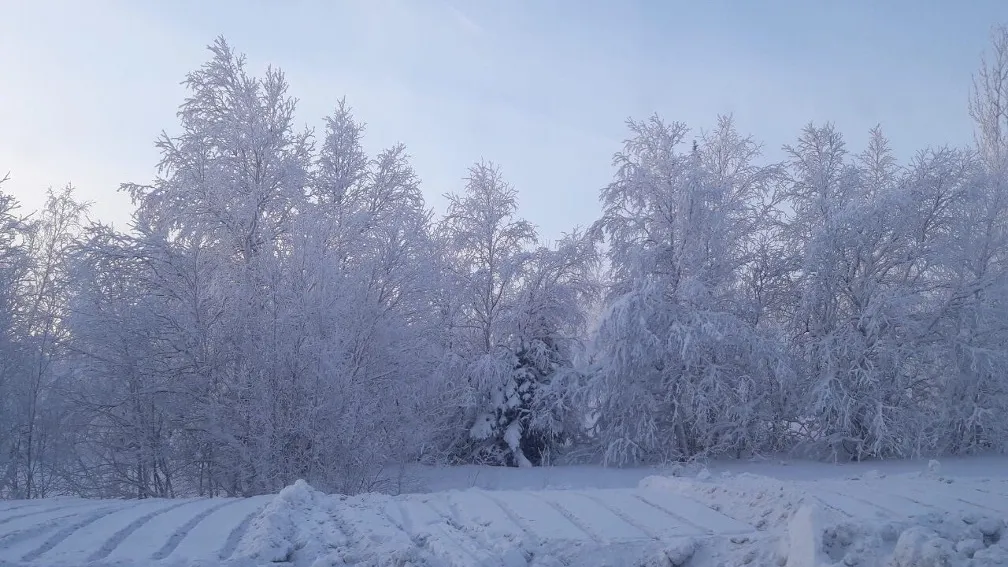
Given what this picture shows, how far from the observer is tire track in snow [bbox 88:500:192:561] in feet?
18.7

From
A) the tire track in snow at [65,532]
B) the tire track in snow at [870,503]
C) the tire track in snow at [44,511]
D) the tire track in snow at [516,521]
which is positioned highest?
the tire track in snow at [44,511]

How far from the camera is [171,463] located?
14.7 meters

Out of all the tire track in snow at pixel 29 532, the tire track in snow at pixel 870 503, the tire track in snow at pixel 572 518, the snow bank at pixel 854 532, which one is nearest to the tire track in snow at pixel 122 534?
the tire track in snow at pixel 29 532

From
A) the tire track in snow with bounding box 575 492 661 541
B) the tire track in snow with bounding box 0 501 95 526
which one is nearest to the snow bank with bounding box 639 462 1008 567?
the tire track in snow with bounding box 575 492 661 541

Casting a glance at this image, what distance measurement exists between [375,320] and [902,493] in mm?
9830

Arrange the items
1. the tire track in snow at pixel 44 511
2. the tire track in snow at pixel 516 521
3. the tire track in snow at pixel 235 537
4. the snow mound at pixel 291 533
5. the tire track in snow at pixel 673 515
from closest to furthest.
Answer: the snow mound at pixel 291 533 < the tire track in snow at pixel 235 537 < the tire track in snow at pixel 516 521 < the tire track in snow at pixel 673 515 < the tire track in snow at pixel 44 511

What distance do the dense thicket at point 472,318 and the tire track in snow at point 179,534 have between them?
15.1 feet

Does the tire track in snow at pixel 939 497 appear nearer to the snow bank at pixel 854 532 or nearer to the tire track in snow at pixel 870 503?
the snow bank at pixel 854 532

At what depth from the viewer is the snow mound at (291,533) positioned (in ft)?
18.3

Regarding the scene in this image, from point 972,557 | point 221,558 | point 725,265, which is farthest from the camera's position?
point 725,265

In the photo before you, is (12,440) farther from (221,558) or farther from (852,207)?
(852,207)

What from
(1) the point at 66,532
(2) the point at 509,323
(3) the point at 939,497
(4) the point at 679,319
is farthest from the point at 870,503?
(2) the point at 509,323

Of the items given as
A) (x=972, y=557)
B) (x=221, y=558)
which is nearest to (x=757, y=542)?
(x=972, y=557)

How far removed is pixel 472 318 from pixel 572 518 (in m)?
15.8
